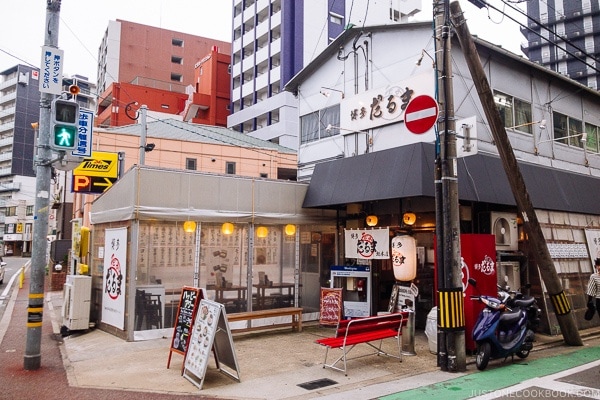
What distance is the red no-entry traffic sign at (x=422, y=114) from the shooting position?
9.07 meters

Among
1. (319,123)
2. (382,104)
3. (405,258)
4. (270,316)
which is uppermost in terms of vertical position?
(319,123)

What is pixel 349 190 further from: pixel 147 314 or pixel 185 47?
pixel 185 47

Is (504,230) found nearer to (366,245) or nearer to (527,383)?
(366,245)

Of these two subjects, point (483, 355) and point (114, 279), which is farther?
point (114, 279)

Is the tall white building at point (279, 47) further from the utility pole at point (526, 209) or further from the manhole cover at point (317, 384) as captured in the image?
the manhole cover at point (317, 384)

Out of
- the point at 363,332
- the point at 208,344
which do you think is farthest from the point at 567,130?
the point at 208,344

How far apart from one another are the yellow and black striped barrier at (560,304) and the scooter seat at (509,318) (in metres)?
2.10

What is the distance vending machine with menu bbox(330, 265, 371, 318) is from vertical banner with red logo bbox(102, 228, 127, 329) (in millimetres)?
5514

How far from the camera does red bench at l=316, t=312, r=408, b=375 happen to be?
826cm

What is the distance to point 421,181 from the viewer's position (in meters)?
10.1

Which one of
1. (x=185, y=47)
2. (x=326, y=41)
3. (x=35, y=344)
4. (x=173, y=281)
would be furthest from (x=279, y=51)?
(x=35, y=344)

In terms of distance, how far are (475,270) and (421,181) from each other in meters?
2.24

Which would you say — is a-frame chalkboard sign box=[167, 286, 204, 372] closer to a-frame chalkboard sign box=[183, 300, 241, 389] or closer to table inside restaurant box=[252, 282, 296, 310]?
a-frame chalkboard sign box=[183, 300, 241, 389]

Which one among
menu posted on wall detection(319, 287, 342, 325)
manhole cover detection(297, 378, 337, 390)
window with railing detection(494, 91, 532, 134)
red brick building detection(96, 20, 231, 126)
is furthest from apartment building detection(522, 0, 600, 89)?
manhole cover detection(297, 378, 337, 390)
